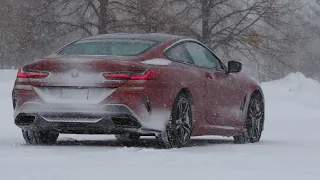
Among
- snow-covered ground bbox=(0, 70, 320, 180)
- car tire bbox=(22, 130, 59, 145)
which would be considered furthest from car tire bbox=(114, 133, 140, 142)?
car tire bbox=(22, 130, 59, 145)

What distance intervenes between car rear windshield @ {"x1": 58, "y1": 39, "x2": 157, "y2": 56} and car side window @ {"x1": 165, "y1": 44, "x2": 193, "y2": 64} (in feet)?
0.74

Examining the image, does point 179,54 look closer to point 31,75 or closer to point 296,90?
point 31,75

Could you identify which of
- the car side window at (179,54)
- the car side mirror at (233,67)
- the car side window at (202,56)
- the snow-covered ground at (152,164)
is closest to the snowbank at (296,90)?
the car side mirror at (233,67)

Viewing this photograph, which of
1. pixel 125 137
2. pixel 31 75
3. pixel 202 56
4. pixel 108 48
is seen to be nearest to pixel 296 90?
pixel 125 137

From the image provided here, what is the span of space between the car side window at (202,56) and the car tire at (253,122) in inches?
40.2

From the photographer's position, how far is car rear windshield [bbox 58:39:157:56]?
27.2ft

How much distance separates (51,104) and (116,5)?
99.0 ft

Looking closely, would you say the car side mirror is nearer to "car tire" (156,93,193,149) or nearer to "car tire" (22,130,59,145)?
"car tire" (156,93,193,149)

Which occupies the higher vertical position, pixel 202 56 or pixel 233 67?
pixel 202 56

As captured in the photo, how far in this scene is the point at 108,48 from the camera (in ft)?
27.8

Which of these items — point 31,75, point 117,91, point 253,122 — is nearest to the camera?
point 117,91

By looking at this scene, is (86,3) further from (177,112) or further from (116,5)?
(177,112)

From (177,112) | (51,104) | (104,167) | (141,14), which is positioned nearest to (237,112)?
(177,112)

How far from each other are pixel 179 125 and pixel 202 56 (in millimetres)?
1518
